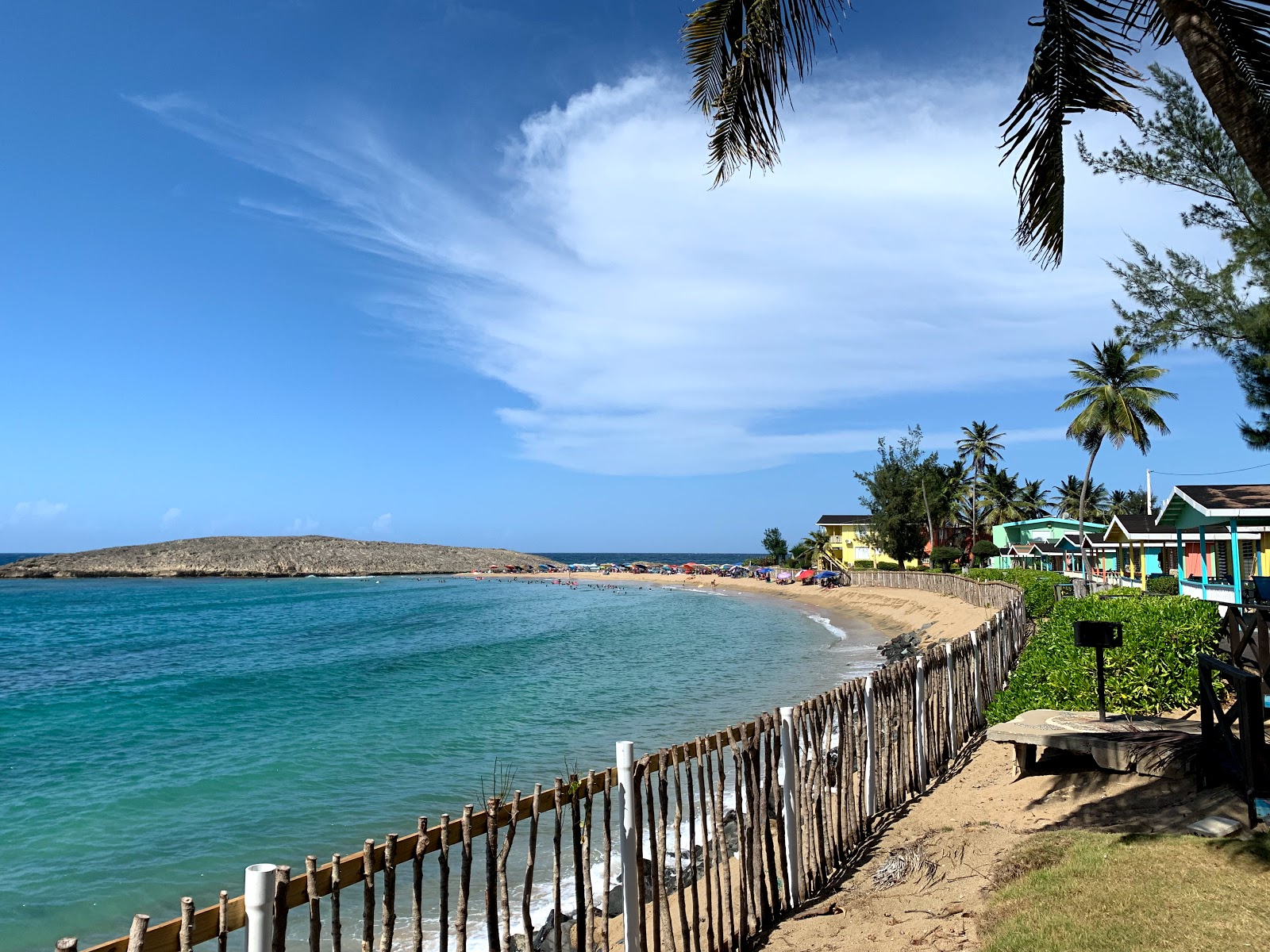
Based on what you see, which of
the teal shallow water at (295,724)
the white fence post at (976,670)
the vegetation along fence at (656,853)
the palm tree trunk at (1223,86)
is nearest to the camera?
the vegetation along fence at (656,853)

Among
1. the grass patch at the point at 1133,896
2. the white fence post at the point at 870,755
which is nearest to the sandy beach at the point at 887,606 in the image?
the white fence post at the point at 870,755

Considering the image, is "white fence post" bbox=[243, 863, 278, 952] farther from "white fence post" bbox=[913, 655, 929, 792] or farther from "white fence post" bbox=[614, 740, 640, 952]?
"white fence post" bbox=[913, 655, 929, 792]

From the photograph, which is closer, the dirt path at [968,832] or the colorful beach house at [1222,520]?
the dirt path at [968,832]

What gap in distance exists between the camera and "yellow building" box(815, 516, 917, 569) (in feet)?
255

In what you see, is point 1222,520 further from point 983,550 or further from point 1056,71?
point 983,550

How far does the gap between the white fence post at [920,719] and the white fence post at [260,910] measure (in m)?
7.28

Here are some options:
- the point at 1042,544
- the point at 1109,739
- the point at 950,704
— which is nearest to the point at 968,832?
the point at 1109,739

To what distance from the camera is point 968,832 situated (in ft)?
23.6

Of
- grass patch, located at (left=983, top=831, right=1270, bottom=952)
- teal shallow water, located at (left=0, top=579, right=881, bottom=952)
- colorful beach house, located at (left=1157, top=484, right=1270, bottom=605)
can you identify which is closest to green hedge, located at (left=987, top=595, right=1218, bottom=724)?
grass patch, located at (left=983, top=831, right=1270, bottom=952)

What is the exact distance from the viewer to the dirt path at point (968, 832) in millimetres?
5594

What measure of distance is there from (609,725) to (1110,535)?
31771 millimetres

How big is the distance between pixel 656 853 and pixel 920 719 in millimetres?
5172

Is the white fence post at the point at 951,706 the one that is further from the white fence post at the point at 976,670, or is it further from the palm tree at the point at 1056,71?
the palm tree at the point at 1056,71

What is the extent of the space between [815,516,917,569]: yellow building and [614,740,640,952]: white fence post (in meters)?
73.1
